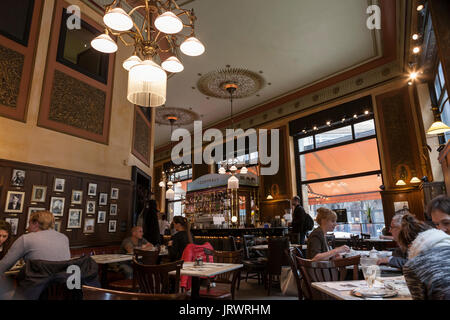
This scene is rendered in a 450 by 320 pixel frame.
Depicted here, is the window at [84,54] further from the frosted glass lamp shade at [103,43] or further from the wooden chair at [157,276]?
the wooden chair at [157,276]

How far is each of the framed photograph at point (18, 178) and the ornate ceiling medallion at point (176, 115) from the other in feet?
24.9

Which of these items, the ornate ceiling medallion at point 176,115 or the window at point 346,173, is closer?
the window at point 346,173

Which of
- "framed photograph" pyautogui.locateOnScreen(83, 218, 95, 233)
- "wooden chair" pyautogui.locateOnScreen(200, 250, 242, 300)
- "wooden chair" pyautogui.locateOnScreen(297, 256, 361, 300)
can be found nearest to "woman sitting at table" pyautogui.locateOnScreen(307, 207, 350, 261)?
"wooden chair" pyautogui.locateOnScreen(297, 256, 361, 300)

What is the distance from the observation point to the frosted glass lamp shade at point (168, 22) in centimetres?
251

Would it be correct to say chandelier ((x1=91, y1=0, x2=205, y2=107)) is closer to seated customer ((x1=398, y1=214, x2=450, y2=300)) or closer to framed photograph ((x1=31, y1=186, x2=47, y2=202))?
seated customer ((x1=398, y1=214, x2=450, y2=300))

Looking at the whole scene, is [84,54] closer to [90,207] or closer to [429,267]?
[90,207]

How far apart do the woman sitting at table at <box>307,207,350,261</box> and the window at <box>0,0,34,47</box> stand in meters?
5.23

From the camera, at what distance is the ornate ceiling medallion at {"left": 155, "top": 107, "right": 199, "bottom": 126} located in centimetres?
1174

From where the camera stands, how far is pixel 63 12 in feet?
17.5

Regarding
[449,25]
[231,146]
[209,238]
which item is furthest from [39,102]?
[231,146]

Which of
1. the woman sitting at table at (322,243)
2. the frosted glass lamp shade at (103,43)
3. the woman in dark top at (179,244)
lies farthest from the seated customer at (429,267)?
the woman in dark top at (179,244)
